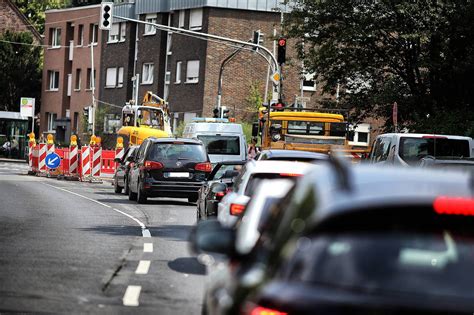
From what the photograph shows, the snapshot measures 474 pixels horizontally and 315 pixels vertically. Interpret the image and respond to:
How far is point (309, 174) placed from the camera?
5668 millimetres

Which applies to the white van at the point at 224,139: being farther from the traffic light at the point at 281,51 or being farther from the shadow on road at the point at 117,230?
the shadow on road at the point at 117,230

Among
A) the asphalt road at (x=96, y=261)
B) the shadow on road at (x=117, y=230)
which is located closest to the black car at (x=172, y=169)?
the asphalt road at (x=96, y=261)

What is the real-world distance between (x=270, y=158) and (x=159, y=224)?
733cm

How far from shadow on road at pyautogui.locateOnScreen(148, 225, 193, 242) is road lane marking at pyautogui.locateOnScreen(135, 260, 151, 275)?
3898 mm

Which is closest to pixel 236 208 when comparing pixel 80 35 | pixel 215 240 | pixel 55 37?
pixel 215 240

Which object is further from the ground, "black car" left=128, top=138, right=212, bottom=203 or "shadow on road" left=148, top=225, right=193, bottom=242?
"black car" left=128, top=138, right=212, bottom=203

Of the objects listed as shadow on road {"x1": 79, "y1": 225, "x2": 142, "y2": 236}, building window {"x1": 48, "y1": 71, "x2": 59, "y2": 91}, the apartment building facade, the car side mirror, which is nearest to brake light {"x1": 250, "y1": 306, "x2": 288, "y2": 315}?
the car side mirror

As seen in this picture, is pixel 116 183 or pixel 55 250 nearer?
pixel 55 250

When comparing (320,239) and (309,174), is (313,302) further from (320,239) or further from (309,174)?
(309,174)

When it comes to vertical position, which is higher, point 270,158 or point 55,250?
point 270,158

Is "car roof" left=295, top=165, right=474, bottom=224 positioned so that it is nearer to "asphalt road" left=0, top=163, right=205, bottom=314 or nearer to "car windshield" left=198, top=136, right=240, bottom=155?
"asphalt road" left=0, top=163, right=205, bottom=314

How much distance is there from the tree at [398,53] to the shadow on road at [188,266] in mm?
19546

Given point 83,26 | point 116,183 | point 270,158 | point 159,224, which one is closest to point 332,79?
point 116,183

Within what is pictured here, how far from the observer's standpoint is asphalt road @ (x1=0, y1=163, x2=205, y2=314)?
11070 mm
